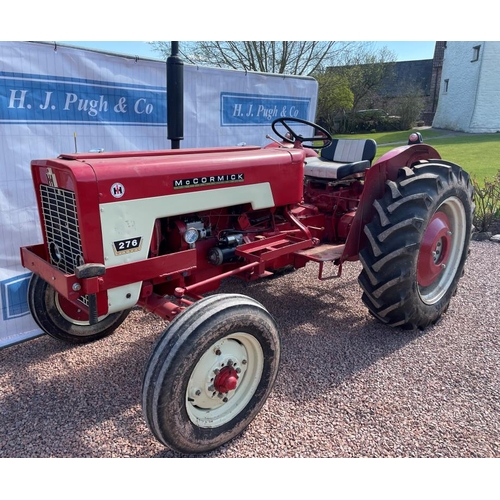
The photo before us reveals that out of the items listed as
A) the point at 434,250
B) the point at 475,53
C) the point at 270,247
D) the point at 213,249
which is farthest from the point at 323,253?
the point at 475,53

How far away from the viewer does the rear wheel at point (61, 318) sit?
118 inches

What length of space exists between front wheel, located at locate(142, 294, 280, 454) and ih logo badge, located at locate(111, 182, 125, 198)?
0.68 metres

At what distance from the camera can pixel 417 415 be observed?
2.53m

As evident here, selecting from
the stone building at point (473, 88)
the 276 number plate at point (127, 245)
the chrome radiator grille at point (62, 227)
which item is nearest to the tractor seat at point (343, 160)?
the 276 number plate at point (127, 245)

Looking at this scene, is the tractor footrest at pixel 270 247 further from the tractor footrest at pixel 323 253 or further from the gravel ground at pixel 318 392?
the gravel ground at pixel 318 392

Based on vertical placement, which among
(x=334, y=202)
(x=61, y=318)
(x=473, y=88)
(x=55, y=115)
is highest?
(x=473, y=88)

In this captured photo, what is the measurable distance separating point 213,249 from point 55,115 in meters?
1.73

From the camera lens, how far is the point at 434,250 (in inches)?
139

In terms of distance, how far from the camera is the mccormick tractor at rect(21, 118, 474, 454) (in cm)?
218

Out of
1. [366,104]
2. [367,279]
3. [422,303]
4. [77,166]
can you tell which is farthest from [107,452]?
[366,104]

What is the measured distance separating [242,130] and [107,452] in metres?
3.76

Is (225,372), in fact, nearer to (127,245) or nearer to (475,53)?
(127,245)

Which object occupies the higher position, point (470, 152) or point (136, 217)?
point (136, 217)

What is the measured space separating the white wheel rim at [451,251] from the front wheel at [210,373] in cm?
178
